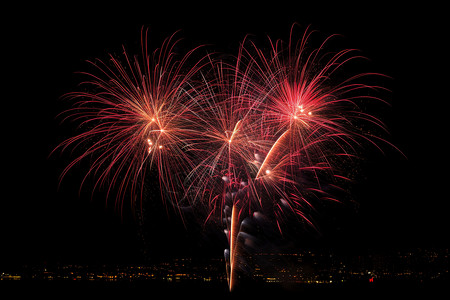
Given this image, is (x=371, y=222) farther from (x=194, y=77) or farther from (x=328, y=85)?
(x=194, y=77)

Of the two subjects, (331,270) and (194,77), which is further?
(331,270)

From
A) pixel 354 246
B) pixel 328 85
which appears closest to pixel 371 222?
pixel 354 246

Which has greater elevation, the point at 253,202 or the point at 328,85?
the point at 328,85

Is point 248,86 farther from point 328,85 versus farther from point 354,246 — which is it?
point 354,246

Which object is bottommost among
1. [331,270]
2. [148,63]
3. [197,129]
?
[331,270]

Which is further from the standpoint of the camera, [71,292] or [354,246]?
[71,292]

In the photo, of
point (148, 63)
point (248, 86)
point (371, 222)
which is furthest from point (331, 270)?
point (148, 63)

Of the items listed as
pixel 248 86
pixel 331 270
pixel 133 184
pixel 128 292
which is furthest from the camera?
pixel 128 292

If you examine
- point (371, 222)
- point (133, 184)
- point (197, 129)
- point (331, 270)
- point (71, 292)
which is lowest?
point (71, 292)

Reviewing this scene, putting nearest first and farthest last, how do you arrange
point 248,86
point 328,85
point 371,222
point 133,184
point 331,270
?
point 248,86, point 328,85, point 133,184, point 371,222, point 331,270
